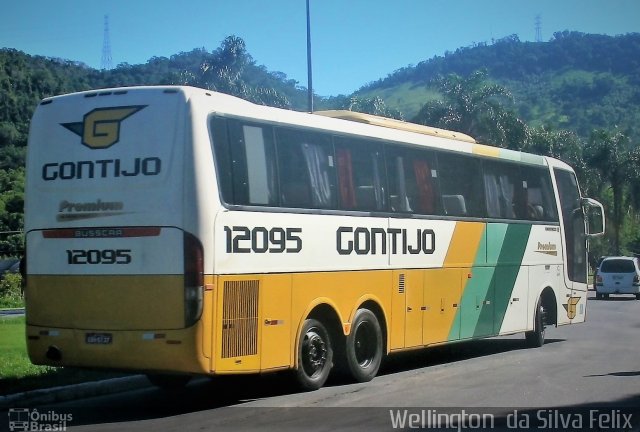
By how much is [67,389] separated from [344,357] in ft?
12.2

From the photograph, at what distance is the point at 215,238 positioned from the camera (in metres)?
10.8

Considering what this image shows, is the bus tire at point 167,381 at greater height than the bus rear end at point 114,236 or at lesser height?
lesser

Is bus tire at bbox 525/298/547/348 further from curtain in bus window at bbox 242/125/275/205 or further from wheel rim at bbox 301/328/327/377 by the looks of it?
curtain in bus window at bbox 242/125/275/205

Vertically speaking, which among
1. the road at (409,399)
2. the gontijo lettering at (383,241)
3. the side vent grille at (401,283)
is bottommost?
the road at (409,399)

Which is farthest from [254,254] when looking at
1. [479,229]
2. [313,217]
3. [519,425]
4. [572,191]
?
[572,191]

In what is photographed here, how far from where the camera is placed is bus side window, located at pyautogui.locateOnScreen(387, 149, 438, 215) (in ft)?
48.3

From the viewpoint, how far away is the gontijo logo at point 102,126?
36.6 feet

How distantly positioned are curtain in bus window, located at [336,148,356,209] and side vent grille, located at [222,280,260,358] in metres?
2.55

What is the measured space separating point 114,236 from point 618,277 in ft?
116

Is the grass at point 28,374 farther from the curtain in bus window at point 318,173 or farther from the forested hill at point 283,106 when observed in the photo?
the forested hill at point 283,106

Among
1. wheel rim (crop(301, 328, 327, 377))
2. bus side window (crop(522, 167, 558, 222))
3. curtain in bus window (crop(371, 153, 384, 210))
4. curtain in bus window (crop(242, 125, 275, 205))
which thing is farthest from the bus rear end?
bus side window (crop(522, 167, 558, 222))

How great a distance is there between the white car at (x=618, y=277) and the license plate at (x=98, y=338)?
35.4 meters

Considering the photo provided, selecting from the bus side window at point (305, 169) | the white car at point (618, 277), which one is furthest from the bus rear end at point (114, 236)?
the white car at point (618, 277)

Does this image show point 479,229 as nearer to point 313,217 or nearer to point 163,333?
point 313,217
